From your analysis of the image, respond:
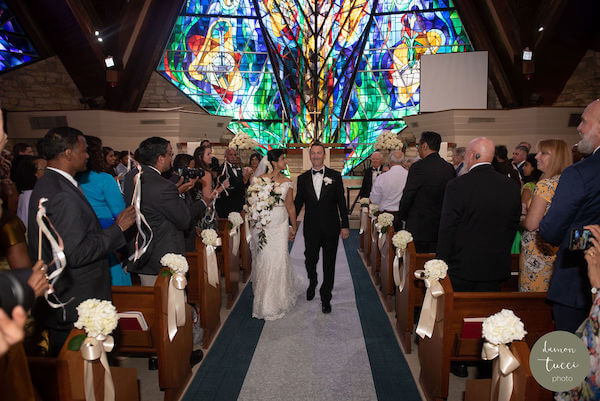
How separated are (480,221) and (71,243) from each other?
2.62 m

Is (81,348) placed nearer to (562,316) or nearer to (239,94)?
(562,316)

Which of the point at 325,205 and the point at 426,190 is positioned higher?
the point at 426,190

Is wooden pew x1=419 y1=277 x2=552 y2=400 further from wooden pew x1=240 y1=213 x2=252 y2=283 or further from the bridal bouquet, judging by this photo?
wooden pew x1=240 y1=213 x2=252 y2=283

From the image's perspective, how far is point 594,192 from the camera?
7.00ft

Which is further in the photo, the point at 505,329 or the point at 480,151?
the point at 480,151

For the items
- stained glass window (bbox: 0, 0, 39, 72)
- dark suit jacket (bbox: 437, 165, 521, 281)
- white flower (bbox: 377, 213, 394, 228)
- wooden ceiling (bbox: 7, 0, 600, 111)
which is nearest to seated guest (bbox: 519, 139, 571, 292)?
dark suit jacket (bbox: 437, 165, 521, 281)

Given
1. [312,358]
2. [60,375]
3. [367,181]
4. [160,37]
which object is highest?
[160,37]

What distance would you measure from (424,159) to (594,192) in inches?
85.2

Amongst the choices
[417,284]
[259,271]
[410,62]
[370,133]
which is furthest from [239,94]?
[417,284]

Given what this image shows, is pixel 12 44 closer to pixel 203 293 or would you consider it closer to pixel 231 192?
Answer: pixel 231 192

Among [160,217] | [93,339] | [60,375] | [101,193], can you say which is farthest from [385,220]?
[60,375]

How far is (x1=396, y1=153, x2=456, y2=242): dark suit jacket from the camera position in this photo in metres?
4.26

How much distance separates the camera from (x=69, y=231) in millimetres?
2268

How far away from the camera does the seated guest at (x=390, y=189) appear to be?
230 inches
